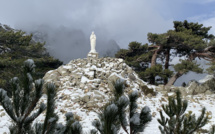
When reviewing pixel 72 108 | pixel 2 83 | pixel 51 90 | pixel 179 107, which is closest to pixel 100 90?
pixel 72 108

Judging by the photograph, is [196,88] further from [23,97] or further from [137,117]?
[23,97]

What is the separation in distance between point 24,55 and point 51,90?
15.7 meters

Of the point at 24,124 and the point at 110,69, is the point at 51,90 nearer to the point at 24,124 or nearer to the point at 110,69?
the point at 24,124

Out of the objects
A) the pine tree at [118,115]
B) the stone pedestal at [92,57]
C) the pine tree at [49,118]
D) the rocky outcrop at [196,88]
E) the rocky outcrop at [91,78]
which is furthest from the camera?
the stone pedestal at [92,57]

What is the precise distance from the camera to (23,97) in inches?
76.4

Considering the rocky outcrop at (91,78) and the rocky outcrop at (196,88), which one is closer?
the rocky outcrop at (91,78)

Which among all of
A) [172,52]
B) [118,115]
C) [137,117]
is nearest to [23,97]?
[118,115]

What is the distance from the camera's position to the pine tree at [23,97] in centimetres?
187

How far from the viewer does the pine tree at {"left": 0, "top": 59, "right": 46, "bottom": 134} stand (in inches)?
73.7

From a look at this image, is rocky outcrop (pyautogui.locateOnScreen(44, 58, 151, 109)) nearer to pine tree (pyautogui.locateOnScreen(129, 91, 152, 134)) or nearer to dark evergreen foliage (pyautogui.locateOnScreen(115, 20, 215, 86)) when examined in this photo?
dark evergreen foliage (pyautogui.locateOnScreen(115, 20, 215, 86))

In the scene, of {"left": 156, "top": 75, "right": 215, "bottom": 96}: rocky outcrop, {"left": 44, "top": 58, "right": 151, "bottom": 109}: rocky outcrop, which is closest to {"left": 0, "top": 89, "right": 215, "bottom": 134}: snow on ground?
{"left": 44, "top": 58, "right": 151, "bottom": 109}: rocky outcrop

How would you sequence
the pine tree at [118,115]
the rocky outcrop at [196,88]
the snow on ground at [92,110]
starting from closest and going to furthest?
the pine tree at [118,115], the snow on ground at [92,110], the rocky outcrop at [196,88]

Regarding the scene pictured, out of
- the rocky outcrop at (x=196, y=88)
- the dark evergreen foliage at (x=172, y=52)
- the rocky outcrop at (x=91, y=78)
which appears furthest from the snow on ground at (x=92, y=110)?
the dark evergreen foliage at (x=172, y=52)

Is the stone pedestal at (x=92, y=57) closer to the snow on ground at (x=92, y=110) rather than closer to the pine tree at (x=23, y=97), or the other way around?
the snow on ground at (x=92, y=110)
